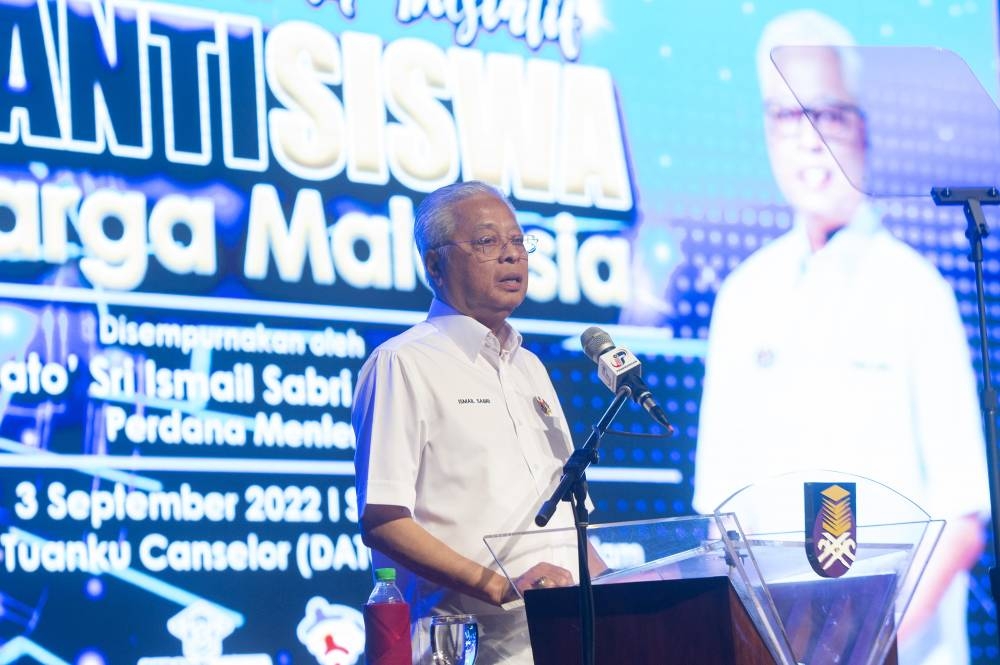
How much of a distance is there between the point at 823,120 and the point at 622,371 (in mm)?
2541

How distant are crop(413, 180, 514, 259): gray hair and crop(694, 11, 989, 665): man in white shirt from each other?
5.67 ft

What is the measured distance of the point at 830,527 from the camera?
179cm

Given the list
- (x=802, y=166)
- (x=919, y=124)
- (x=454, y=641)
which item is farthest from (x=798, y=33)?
(x=454, y=641)

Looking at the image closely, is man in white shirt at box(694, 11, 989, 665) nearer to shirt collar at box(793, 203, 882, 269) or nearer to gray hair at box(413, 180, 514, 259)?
shirt collar at box(793, 203, 882, 269)

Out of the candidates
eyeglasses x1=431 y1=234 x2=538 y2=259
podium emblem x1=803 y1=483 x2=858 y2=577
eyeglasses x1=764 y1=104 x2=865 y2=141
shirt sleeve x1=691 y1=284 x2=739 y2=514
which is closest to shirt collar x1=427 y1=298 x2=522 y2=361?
eyeglasses x1=431 y1=234 x2=538 y2=259

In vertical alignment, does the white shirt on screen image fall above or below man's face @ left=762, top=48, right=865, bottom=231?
below

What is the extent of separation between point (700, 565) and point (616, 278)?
8.00 feet

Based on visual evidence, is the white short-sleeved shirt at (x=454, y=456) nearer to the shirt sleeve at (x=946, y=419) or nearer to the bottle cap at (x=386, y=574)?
the bottle cap at (x=386, y=574)

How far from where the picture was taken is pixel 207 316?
3.57m

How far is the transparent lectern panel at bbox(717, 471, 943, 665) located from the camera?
5.79 ft

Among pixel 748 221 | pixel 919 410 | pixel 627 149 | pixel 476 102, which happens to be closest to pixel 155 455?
pixel 476 102

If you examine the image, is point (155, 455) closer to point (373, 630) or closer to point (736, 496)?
point (373, 630)

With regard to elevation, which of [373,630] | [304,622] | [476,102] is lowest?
[304,622]

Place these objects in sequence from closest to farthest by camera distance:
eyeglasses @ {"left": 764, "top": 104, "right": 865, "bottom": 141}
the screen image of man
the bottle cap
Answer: the bottle cap < the screen image of man < eyeglasses @ {"left": 764, "top": 104, "right": 865, "bottom": 141}
